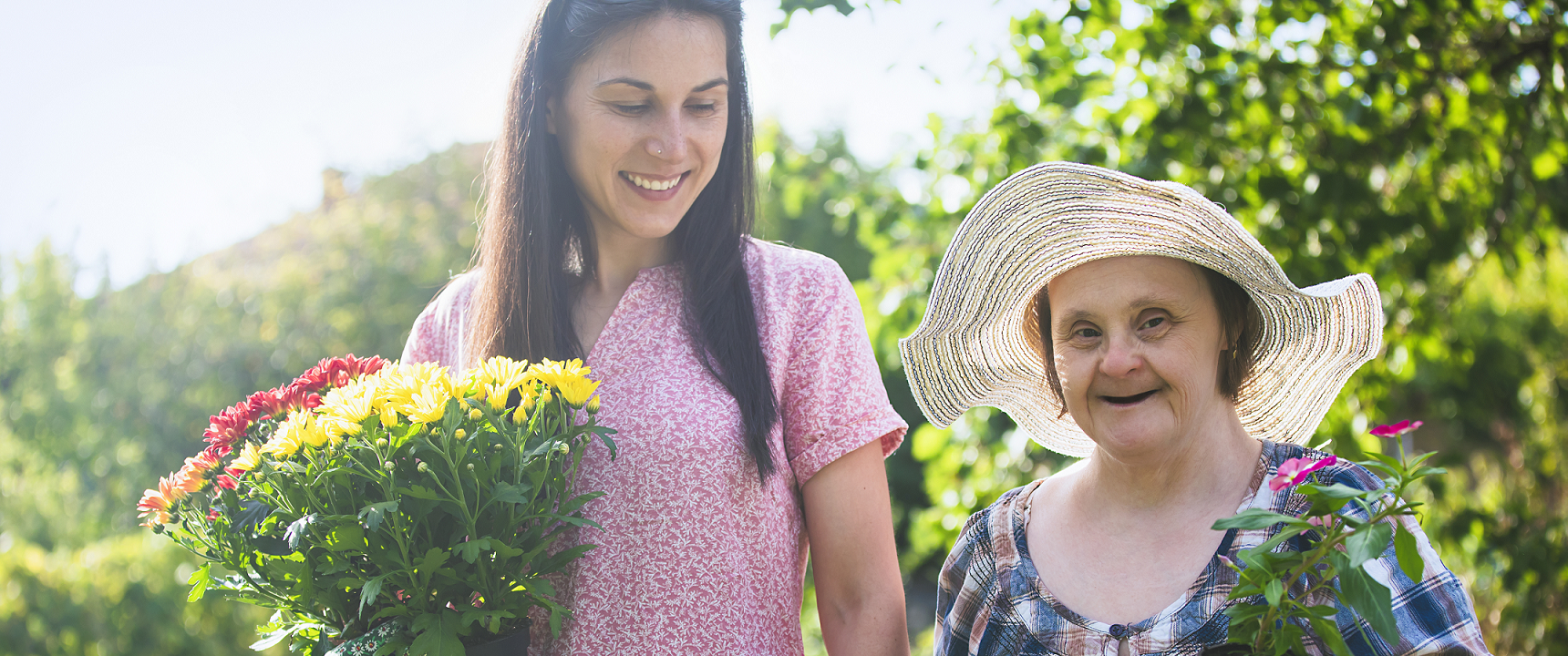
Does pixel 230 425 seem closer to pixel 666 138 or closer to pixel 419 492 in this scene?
pixel 419 492

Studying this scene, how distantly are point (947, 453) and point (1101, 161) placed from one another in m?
1.25

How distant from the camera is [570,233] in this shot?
1941mm

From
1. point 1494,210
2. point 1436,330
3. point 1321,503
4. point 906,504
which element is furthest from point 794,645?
point 906,504

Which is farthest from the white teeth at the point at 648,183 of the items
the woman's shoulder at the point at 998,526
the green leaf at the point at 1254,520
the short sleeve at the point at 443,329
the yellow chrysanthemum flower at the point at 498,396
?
the green leaf at the point at 1254,520

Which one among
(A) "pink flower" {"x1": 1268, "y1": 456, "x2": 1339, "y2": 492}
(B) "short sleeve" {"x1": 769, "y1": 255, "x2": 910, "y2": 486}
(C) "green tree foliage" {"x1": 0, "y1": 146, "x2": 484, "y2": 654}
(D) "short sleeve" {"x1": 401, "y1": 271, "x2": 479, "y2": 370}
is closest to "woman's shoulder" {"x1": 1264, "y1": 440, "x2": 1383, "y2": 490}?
(A) "pink flower" {"x1": 1268, "y1": 456, "x2": 1339, "y2": 492}

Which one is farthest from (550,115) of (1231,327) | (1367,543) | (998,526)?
(1367,543)

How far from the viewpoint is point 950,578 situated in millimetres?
1733

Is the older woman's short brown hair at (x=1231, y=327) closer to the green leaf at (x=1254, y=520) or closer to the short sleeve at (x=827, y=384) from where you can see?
the short sleeve at (x=827, y=384)

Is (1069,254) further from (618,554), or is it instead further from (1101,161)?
(1101,161)

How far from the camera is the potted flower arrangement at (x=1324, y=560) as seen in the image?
1024 mm

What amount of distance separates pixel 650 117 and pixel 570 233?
0.33 m

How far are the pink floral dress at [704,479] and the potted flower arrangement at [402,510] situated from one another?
0.68 ft

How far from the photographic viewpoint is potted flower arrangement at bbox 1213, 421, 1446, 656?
1.02m

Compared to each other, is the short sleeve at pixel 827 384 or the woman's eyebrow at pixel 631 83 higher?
the woman's eyebrow at pixel 631 83
